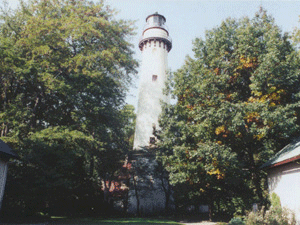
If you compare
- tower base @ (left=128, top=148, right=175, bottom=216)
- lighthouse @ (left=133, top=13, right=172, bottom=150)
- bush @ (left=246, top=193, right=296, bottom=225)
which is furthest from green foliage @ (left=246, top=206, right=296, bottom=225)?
lighthouse @ (left=133, top=13, right=172, bottom=150)

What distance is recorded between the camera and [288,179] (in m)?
10.6

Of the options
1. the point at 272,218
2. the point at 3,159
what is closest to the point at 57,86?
the point at 3,159

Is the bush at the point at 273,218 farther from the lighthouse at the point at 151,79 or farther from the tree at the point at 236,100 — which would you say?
the lighthouse at the point at 151,79

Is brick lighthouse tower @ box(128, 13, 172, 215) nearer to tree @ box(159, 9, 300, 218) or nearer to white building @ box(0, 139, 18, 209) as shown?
tree @ box(159, 9, 300, 218)

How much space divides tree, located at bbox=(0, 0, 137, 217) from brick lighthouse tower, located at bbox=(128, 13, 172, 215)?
173 inches

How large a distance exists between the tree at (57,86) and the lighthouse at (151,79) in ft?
14.6

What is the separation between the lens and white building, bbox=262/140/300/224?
32.0 ft

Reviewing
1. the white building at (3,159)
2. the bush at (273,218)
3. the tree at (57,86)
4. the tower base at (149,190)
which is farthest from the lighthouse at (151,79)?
the bush at (273,218)

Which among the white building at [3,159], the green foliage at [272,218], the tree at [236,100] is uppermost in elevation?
the tree at [236,100]

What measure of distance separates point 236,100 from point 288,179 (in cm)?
483

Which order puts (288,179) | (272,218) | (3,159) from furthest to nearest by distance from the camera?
(3,159), (288,179), (272,218)

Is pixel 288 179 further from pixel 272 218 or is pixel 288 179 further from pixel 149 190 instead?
pixel 149 190

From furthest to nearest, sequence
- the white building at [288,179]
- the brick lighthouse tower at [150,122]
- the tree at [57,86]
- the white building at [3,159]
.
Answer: the brick lighthouse tower at [150,122], the tree at [57,86], the white building at [3,159], the white building at [288,179]

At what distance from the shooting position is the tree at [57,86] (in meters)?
14.0
